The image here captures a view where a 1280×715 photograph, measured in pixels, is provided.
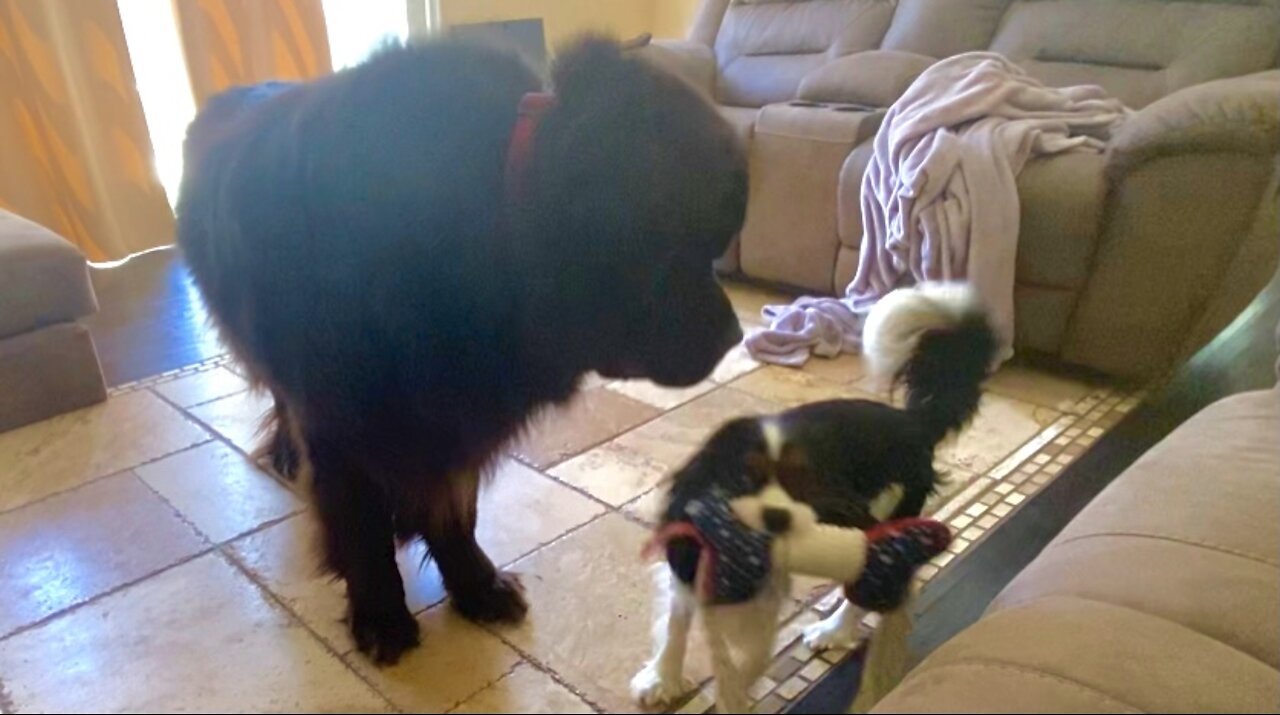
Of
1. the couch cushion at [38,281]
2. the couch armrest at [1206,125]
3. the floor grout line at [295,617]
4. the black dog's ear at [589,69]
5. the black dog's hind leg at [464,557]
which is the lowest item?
the couch cushion at [38,281]

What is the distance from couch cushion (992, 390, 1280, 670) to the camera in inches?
28.6

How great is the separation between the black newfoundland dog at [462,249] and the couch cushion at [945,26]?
2.43m

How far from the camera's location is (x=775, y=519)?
0.53m

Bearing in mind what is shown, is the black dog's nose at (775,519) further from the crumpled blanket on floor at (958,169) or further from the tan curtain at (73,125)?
the tan curtain at (73,125)

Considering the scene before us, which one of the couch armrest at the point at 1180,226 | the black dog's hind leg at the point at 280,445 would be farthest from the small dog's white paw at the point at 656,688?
the couch armrest at the point at 1180,226

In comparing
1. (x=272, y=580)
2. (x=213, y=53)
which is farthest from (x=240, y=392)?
(x=213, y=53)

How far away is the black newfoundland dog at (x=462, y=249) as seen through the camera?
0.65 m

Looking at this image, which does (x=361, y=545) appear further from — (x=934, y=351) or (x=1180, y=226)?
(x=1180, y=226)

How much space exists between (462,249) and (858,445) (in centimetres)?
34

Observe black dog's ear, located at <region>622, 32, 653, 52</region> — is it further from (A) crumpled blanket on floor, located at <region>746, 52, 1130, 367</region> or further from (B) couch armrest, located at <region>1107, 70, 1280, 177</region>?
(B) couch armrest, located at <region>1107, 70, 1280, 177</region>

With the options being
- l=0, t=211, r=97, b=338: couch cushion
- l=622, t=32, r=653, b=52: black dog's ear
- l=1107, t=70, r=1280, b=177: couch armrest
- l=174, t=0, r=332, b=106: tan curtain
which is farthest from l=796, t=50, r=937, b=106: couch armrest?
l=0, t=211, r=97, b=338: couch cushion

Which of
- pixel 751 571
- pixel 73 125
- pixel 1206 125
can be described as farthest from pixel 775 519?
pixel 73 125

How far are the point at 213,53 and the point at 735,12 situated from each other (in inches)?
95.0

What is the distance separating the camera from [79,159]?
7.93 ft
